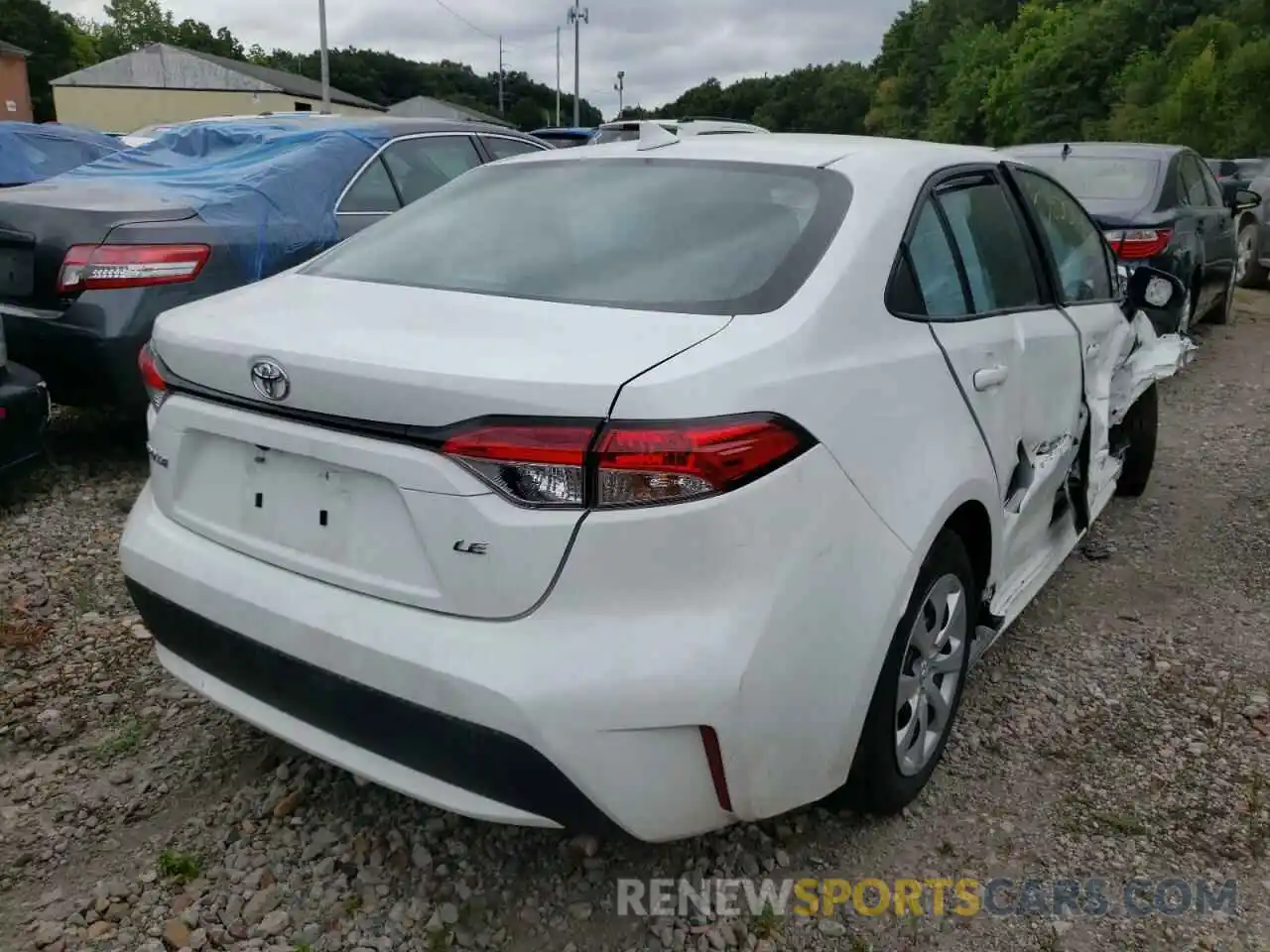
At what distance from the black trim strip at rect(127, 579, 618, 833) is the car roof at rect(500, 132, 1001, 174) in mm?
1581

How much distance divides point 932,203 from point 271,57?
106 m

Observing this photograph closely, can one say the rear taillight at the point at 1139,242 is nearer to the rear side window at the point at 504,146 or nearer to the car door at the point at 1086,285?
the car door at the point at 1086,285

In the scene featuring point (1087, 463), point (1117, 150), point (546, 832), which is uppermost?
point (1117, 150)

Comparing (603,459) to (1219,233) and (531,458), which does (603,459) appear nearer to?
(531,458)

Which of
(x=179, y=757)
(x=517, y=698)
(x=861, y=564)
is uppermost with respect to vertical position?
(x=861, y=564)

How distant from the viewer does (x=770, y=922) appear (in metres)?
2.20

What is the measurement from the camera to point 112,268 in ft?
13.5

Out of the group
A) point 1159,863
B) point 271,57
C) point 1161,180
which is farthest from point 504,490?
point 271,57

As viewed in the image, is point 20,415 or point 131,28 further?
point 131,28

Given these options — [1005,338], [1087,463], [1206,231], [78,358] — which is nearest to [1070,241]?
[1087,463]

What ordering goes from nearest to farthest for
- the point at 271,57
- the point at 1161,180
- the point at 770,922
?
the point at 770,922
the point at 1161,180
the point at 271,57

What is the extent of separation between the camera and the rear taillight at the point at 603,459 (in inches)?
68.2

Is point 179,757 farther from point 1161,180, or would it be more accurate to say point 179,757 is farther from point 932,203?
point 1161,180

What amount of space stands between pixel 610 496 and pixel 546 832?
1.03 m
